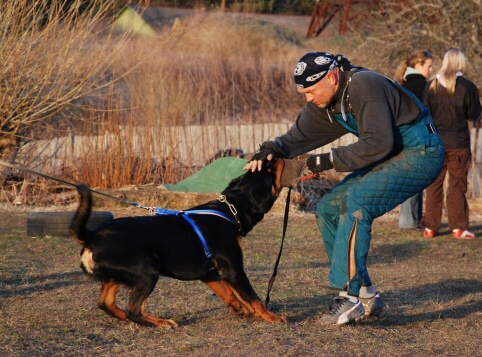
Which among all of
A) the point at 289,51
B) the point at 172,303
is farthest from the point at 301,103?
the point at 172,303

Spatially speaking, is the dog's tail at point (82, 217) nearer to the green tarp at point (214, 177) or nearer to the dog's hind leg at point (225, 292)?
the dog's hind leg at point (225, 292)

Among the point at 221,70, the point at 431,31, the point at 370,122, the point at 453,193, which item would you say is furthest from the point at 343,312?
the point at 221,70

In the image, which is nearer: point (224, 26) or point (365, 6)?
point (224, 26)

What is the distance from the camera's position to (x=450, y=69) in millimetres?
8336

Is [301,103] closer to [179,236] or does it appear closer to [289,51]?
[289,51]

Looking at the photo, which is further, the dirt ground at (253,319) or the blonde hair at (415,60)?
the blonde hair at (415,60)

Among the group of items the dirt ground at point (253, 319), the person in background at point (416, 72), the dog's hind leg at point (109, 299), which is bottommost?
the dirt ground at point (253, 319)

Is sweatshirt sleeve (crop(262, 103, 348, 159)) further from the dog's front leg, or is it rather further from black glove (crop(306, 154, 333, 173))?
the dog's front leg

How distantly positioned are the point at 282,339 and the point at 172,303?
1143 millimetres

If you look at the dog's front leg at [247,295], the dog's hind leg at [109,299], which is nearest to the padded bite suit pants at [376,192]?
the dog's front leg at [247,295]

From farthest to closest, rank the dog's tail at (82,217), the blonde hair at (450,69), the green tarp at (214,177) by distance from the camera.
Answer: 1. the green tarp at (214,177)
2. the blonde hair at (450,69)
3. the dog's tail at (82,217)

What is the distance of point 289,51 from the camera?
26031mm

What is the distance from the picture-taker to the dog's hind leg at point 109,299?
14.4 ft

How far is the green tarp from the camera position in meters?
10.3
